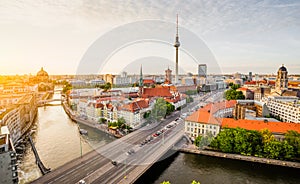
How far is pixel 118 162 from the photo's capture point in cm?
645

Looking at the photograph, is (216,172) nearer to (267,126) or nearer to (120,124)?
(267,126)

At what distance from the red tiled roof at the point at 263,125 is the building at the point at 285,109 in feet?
14.5

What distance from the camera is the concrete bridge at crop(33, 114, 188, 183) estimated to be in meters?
5.59

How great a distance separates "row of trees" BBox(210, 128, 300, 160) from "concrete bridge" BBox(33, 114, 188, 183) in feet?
7.04

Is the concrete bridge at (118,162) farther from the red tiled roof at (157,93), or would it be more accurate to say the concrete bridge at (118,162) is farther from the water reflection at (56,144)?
the red tiled roof at (157,93)

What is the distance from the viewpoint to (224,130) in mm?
7758

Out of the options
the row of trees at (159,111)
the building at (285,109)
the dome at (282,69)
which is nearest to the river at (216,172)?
the row of trees at (159,111)

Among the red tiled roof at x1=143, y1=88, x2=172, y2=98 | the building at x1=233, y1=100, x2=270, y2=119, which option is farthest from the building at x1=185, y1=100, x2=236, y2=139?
the red tiled roof at x1=143, y1=88, x2=172, y2=98

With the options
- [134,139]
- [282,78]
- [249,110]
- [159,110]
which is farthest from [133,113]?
[282,78]

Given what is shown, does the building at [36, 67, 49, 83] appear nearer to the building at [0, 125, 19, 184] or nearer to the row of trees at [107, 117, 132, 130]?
the row of trees at [107, 117, 132, 130]

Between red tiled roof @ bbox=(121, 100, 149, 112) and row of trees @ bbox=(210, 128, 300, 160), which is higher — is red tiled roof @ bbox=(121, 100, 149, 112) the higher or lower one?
the higher one

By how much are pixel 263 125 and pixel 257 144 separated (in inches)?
49.3

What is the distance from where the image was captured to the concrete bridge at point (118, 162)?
18.4 ft

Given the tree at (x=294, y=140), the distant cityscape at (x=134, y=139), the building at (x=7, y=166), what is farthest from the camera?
the tree at (x=294, y=140)
